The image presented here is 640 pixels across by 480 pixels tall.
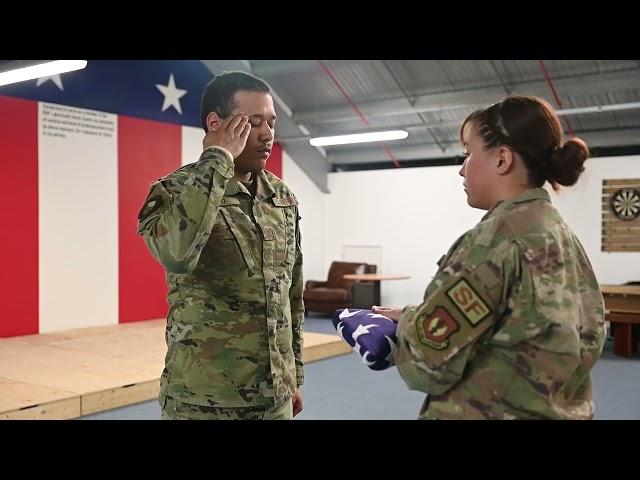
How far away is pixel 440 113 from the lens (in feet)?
32.4

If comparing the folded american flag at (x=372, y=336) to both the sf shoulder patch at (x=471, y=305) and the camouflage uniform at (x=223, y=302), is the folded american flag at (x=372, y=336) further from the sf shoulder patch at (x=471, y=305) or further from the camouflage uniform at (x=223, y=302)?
the camouflage uniform at (x=223, y=302)

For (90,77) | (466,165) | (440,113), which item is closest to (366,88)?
(440,113)

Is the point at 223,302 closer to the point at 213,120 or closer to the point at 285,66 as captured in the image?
the point at 213,120

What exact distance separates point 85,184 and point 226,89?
20.7 feet

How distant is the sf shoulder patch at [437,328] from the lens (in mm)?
1144

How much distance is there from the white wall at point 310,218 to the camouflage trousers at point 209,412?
9.27m

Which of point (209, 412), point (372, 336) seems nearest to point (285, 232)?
point (209, 412)

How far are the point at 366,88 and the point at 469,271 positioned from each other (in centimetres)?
874

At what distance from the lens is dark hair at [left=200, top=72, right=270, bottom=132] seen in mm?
1767

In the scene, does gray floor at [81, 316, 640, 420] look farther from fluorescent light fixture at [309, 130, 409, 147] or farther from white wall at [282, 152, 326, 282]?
white wall at [282, 152, 326, 282]

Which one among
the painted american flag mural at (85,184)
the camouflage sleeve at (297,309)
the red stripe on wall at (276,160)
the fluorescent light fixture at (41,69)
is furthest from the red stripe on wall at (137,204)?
the camouflage sleeve at (297,309)

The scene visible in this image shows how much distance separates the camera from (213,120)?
1.79 meters

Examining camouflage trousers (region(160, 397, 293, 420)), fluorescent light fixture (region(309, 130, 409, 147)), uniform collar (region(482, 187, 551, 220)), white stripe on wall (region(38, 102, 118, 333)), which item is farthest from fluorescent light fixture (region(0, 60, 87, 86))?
uniform collar (region(482, 187, 551, 220))
